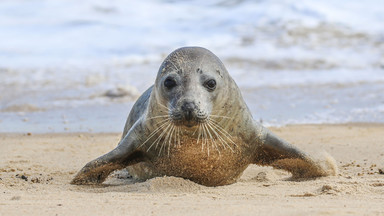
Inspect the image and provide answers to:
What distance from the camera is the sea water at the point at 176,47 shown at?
10.4 m

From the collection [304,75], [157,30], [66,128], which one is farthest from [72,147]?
[157,30]

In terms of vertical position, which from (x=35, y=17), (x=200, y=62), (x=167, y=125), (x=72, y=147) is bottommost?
(x=72, y=147)

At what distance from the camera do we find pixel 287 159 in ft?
18.3

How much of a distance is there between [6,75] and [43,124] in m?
6.31

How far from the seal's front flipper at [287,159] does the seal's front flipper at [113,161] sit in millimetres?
1000

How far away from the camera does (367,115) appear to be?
9.53 metres

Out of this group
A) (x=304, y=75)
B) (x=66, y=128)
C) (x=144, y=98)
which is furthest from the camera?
(x=304, y=75)

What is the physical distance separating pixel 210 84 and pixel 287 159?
1132 millimetres

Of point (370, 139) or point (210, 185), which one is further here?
point (370, 139)

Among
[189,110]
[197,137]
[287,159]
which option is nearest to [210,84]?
[197,137]

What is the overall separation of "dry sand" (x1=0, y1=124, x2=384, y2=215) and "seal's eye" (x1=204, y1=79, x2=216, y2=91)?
75 cm

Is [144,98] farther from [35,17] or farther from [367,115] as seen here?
[35,17]

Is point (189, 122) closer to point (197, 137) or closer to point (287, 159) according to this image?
point (197, 137)

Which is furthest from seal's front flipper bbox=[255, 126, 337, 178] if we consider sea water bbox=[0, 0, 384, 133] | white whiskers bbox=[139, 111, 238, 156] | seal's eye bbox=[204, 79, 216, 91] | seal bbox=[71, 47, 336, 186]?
sea water bbox=[0, 0, 384, 133]
